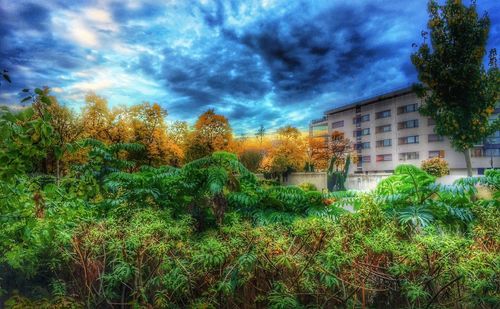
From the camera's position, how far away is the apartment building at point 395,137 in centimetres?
2288

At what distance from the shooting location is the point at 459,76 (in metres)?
13.6

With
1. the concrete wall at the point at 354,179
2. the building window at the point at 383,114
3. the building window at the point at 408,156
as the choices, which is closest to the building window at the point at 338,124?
the building window at the point at 383,114

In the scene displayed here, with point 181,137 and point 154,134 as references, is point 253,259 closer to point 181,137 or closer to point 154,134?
point 154,134

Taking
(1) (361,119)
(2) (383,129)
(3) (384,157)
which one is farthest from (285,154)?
(1) (361,119)


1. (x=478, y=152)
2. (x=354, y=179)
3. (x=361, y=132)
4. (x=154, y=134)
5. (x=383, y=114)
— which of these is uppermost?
(x=383, y=114)

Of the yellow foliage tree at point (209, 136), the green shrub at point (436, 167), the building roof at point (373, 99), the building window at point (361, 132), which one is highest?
the building roof at point (373, 99)

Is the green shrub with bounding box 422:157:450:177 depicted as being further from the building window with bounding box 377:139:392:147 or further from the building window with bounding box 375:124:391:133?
the building window with bounding box 375:124:391:133

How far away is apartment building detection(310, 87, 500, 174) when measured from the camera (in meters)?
22.9

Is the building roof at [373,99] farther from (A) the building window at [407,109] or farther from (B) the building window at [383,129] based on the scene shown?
(B) the building window at [383,129]

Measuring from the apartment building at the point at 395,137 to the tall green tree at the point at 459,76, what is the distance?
918 centimetres

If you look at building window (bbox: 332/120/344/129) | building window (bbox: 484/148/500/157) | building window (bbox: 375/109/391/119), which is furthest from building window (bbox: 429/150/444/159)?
building window (bbox: 332/120/344/129)

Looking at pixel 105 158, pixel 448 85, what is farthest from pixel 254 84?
pixel 448 85

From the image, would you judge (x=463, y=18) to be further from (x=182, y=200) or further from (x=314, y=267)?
(x=314, y=267)

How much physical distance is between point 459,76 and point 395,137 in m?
14.6
